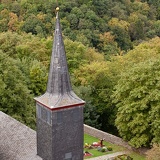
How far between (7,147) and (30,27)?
1740 inches

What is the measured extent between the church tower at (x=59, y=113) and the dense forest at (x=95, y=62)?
14.6 metres

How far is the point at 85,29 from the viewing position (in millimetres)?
73062

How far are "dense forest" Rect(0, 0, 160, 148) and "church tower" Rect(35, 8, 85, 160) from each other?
47.8 ft

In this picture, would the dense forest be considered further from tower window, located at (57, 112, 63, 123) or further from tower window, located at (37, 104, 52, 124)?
tower window, located at (57, 112, 63, 123)

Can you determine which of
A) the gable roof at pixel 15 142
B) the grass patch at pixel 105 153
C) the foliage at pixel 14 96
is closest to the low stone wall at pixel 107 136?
the grass patch at pixel 105 153

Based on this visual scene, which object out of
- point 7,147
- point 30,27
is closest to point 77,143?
point 7,147

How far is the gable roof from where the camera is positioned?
84.6 ft

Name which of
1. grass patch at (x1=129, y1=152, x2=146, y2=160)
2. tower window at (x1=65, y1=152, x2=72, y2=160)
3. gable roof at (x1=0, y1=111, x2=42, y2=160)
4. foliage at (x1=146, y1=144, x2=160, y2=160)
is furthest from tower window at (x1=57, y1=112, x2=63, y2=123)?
grass patch at (x1=129, y1=152, x2=146, y2=160)

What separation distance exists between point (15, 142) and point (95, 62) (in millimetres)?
27437

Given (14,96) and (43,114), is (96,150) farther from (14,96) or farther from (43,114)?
(43,114)

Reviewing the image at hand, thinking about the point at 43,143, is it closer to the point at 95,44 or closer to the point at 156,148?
the point at 156,148

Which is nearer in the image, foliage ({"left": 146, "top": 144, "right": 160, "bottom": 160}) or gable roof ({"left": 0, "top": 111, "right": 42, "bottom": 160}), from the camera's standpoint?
gable roof ({"left": 0, "top": 111, "right": 42, "bottom": 160})

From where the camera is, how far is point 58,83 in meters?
22.7

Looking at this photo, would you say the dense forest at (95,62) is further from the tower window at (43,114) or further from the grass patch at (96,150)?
the tower window at (43,114)
